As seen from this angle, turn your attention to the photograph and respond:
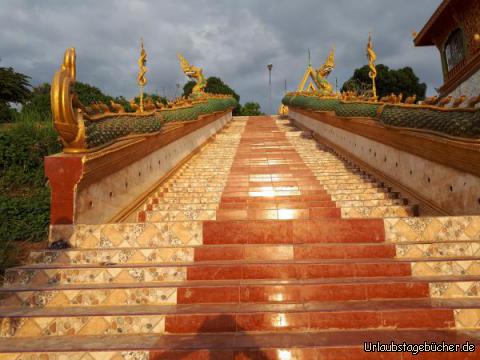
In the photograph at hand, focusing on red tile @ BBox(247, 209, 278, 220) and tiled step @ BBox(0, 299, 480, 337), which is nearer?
tiled step @ BBox(0, 299, 480, 337)

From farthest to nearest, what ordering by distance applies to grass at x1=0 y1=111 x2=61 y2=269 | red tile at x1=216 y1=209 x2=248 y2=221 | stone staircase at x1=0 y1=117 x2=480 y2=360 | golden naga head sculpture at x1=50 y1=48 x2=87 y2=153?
grass at x1=0 y1=111 x2=61 y2=269, red tile at x1=216 y1=209 x2=248 y2=221, golden naga head sculpture at x1=50 y1=48 x2=87 y2=153, stone staircase at x1=0 y1=117 x2=480 y2=360

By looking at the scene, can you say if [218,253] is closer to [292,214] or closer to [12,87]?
[292,214]

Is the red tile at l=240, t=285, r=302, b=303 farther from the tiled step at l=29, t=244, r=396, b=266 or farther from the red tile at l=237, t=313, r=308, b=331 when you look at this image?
the tiled step at l=29, t=244, r=396, b=266

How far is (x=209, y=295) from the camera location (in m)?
2.95

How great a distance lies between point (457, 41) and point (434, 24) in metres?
1.55

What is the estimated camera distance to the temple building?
1218cm

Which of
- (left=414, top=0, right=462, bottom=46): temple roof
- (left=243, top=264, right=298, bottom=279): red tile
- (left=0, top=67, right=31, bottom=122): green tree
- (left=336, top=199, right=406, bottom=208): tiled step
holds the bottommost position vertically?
(left=243, top=264, right=298, bottom=279): red tile

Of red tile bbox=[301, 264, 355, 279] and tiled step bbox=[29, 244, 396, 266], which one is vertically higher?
tiled step bbox=[29, 244, 396, 266]

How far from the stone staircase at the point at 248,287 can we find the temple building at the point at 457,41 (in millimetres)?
11003

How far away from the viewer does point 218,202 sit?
5207mm

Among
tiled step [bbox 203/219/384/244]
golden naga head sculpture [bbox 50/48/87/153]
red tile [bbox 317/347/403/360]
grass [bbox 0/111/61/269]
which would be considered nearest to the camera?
red tile [bbox 317/347/403/360]

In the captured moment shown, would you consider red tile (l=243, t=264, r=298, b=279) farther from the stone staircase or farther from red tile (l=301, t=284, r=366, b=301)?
red tile (l=301, t=284, r=366, b=301)

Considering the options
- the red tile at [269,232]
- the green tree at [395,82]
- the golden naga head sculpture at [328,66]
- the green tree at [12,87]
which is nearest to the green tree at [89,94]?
the green tree at [12,87]

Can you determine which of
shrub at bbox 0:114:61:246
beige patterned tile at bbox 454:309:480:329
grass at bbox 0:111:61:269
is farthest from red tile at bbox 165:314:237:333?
shrub at bbox 0:114:61:246
